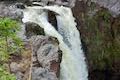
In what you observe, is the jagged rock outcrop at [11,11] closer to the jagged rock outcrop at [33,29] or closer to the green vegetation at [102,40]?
the jagged rock outcrop at [33,29]

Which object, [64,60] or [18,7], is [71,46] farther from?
[18,7]

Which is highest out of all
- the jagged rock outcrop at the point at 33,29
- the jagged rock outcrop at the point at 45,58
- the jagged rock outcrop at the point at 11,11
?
the jagged rock outcrop at the point at 11,11

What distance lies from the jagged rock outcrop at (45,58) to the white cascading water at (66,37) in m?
1.10

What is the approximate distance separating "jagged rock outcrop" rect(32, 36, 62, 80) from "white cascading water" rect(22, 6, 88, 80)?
1104 millimetres

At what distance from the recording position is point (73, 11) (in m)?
14.2

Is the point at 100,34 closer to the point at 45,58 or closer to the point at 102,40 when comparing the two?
the point at 102,40

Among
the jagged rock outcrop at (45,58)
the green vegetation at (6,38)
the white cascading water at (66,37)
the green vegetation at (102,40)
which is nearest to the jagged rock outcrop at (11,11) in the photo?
the white cascading water at (66,37)

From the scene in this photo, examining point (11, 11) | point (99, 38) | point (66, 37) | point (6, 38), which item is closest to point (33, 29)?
point (66, 37)

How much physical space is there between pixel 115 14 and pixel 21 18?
411cm

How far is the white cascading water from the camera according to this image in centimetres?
1298

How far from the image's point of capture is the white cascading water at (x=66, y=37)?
12977mm

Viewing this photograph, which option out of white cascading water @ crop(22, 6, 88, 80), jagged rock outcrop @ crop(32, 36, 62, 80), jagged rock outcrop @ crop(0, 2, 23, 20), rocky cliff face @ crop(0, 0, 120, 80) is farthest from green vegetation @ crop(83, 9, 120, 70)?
jagged rock outcrop @ crop(0, 2, 23, 20)

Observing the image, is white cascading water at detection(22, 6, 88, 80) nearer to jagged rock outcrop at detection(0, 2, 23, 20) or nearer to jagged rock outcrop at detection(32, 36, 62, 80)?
jagged rock outcrop at detection(0, 2, 23, 20)

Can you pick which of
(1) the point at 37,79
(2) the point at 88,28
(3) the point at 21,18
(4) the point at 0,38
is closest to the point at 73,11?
(2) the point at 88,28
